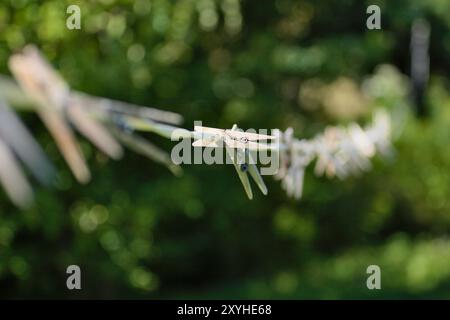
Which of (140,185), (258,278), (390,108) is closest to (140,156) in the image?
(140,185)

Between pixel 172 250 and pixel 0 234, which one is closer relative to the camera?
pixel 0 234

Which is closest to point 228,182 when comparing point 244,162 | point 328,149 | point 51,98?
point 328,149

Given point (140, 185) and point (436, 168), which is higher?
point (436, 168)

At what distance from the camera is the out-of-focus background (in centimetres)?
527

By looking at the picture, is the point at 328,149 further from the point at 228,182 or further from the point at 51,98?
the point at 228,182

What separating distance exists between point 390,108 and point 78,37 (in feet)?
13.2

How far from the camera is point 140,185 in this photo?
232 inches

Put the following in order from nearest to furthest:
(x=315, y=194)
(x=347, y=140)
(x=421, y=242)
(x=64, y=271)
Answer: (x=347, y=140)
(x=64, y=271)
(x=315, y=194)
(x=421, y=242)

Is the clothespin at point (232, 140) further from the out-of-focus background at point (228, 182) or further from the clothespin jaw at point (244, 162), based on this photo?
the out-of-focus background at point (228, 182)

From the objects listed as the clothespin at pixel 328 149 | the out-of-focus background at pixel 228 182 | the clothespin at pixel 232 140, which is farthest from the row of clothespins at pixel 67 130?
the out-of-focus background at pixel 228 182

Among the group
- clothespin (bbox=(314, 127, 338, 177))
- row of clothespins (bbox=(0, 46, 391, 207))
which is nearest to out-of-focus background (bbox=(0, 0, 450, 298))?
clothespin (bbox=(314, 127, 338, 177))

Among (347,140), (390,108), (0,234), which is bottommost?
(347,140)

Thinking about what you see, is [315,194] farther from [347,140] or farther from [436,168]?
[347,140]

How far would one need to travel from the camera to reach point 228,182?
6402mm
